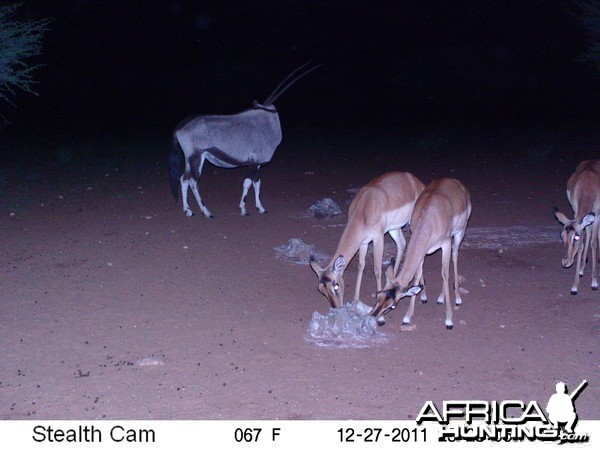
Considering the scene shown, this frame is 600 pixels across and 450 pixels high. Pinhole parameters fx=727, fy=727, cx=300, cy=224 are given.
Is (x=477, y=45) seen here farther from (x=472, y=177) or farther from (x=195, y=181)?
(x=195, y=181)

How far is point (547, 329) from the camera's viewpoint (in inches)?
321

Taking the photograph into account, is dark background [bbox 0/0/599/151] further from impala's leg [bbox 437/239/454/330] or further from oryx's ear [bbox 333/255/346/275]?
oryx's ear [bbox 333/255/346/275]

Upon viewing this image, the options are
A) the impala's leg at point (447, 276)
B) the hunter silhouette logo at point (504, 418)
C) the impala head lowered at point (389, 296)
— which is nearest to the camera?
the hunter silhouette logo at point (504, 418)

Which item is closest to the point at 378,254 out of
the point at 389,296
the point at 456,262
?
the point at 456,262

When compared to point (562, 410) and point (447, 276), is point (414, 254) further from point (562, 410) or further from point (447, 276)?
point (562, 410)

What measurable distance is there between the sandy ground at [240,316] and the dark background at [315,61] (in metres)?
12.7

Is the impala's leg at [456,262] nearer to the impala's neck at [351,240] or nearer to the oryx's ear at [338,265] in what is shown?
the impala's neck at [351,240]

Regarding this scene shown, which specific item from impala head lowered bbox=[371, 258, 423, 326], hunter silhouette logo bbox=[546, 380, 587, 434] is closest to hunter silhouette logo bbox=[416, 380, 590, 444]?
hunter silhouette logo bbox=[546, 380, 587, 434]

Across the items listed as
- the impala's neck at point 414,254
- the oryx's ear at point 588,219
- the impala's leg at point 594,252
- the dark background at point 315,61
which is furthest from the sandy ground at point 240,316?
the dark background at point 315,61

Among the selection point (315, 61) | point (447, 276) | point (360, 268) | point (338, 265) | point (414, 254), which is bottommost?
point (360, 268)

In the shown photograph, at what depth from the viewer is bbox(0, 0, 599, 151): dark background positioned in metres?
28.9

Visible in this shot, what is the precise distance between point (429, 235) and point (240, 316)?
93.7 inches

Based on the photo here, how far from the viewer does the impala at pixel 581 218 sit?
9.30 m

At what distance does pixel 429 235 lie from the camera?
26.7 feet
